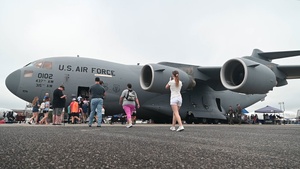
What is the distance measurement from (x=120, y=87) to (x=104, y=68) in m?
1.08

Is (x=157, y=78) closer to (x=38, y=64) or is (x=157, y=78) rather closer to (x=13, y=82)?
(x=38, y=64)

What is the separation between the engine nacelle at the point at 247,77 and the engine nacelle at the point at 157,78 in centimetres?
184

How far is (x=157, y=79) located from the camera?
35.0 feet

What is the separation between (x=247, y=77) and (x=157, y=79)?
3365 mm

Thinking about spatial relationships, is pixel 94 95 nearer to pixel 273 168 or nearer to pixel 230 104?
pixel 273 168

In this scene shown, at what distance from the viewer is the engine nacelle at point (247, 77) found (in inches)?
381

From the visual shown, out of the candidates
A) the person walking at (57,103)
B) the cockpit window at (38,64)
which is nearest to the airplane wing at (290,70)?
the person walking at (57,103)

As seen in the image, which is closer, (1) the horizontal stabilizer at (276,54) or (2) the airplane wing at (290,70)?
(2) the airplane wing at (290,70)

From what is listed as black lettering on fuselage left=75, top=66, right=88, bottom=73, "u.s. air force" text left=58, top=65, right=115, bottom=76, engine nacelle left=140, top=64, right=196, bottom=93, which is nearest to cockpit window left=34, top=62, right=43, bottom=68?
"u.s. air force" text left=58, top=65, right=115, bottom=76

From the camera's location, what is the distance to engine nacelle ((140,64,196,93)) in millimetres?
10656

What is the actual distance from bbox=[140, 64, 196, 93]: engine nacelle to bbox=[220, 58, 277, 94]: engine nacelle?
6.04 feet

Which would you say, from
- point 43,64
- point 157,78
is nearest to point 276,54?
point 157,78

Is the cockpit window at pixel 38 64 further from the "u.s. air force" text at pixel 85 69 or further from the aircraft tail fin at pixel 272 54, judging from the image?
the aircraft tail fin at pixel 272 54

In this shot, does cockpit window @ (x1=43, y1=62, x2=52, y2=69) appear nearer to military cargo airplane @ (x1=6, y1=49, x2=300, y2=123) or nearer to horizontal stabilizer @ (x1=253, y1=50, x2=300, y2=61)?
military cargo airplane @ (x1=6, y1=49, x2=300, y2=123)
